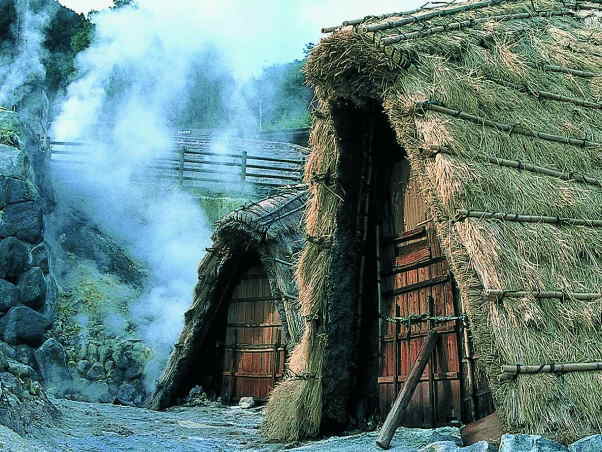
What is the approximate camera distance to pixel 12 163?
64.4 feet

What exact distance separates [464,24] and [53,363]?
1316 cm

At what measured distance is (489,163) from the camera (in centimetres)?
560

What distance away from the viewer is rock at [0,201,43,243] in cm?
1866

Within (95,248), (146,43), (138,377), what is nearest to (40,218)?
(95,248)

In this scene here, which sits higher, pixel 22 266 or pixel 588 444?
pixel 22 266

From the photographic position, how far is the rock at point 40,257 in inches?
741

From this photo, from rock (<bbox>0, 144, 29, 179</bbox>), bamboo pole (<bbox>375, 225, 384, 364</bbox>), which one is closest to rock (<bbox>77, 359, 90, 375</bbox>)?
rock (<bbox>0, 144, 29, 179</bbox>)

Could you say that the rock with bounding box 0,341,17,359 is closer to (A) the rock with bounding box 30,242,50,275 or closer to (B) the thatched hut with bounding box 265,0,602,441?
(A) the rock with bounding box 30,242,50,275

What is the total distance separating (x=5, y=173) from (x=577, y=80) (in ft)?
53.1

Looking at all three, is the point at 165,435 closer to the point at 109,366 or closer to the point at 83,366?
the point at 109,366

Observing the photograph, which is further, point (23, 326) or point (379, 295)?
point (23, 326)

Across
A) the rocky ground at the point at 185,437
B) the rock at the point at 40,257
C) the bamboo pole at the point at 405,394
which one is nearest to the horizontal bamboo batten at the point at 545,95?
the bamboo pole at the point at 405,394

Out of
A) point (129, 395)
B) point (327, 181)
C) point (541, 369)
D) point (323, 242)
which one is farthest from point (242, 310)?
point (541, 369)

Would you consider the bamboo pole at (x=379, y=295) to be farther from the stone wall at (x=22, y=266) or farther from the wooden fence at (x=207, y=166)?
the wooden fence at (x=207, y=166)
